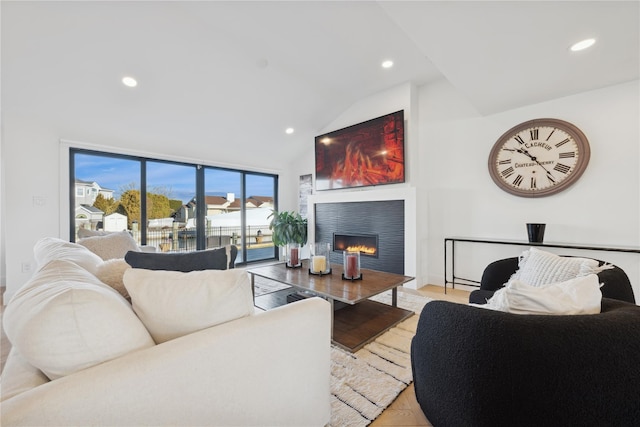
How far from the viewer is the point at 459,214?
3.42 m

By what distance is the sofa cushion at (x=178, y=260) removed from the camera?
1571 mm

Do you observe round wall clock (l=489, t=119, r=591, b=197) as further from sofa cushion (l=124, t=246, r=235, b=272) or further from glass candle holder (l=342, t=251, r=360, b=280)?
sofa cushion (l=124, t=246, r=235, b=272)

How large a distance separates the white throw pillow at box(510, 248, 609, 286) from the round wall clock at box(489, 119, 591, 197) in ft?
5.62

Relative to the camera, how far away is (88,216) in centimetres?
350

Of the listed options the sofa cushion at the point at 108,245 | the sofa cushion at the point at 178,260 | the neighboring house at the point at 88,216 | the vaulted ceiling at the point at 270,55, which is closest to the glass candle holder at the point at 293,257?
A: the sofa cushion at the point at 178,260

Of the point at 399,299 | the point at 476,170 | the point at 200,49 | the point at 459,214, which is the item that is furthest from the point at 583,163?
the point at 200,49

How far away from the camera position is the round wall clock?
2666 mm

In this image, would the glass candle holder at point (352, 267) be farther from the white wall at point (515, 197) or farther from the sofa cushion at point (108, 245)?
the sofa cushion at point (108, 245)

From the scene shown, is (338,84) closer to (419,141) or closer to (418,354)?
(419,141)

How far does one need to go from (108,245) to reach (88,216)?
5.08 ft

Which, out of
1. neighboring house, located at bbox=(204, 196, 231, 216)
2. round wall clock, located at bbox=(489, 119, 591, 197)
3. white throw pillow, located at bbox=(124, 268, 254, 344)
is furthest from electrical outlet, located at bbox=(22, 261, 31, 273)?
round wall clock, located at bbox=(489, 119, 591, 197)

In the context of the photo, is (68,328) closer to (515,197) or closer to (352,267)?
(352,267)

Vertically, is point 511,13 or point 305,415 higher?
point 511,13

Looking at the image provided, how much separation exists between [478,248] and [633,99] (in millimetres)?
2009
